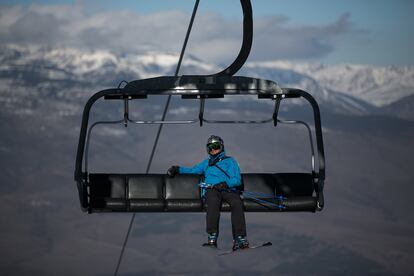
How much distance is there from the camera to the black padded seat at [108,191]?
56.3ft

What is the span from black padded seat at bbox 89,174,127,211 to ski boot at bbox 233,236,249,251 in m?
2.39

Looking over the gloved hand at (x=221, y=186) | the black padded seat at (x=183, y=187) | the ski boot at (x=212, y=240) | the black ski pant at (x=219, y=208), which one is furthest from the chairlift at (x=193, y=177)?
the ski boot at (x=212, y=240)

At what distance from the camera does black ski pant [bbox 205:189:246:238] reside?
16.3 m

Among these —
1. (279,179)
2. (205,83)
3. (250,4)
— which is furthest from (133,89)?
(279,179)

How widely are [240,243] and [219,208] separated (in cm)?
92

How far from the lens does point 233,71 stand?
53.0 ft

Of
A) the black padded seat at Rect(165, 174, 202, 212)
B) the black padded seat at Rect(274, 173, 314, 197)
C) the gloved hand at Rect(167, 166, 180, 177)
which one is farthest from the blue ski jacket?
the black padded seat at Rect(274, 173, 314, 197)

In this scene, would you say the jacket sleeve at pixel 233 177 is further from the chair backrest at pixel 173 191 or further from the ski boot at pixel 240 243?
the ski boot at pixel 240 243

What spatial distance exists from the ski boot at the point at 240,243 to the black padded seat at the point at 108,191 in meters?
2.39

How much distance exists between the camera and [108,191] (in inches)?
703

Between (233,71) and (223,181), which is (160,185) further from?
(233,71)

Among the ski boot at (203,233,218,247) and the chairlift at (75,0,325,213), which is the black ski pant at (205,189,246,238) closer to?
the ski boot at (203,233,218,247)

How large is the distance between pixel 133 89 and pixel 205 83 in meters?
1.27

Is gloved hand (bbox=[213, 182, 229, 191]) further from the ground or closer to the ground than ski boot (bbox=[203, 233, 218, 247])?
further from the ground
